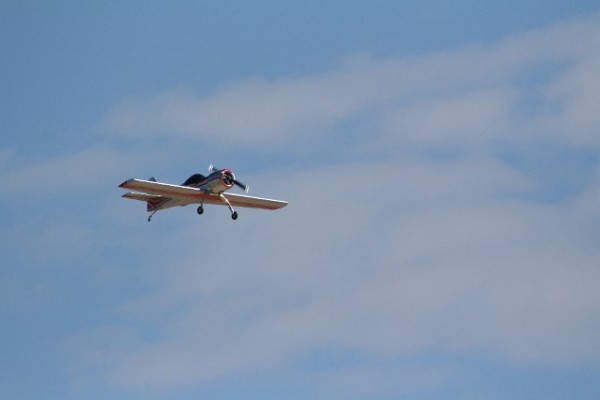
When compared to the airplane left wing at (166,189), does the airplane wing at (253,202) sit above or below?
above

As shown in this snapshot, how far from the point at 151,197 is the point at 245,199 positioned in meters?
5.50

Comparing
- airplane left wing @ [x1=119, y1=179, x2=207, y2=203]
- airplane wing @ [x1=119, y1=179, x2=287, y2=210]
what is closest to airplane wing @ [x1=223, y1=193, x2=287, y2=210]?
airplane wing @ [x1=119, y1=179, x2=287, y2=210]

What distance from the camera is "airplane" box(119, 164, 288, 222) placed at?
226 feet

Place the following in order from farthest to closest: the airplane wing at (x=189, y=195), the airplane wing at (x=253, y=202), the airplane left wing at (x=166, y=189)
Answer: the airplane wing at (x=253, y=202) < the airplane wing at (x=189, y=195) < the airplane left wing at (x=166, y=189)

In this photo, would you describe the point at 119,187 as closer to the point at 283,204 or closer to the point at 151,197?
the point at 151,197

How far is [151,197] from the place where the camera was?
239ft

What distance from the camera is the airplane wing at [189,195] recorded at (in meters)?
68.4

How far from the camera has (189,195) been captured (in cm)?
7069

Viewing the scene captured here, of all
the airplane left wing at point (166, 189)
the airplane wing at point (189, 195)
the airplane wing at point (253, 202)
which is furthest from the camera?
the airplane wing at point (253, 202)

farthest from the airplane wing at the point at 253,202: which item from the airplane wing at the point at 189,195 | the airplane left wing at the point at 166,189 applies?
the airplane left wing at the point at 166,189

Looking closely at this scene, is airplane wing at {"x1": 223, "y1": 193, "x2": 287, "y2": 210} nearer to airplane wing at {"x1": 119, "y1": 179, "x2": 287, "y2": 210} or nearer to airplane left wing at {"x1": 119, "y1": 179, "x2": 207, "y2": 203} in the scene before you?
airplane wing at {"x1": 119, "y1": 179, "x2": 287, "y2": 210}

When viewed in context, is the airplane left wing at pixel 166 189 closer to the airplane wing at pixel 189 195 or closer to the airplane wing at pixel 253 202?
the airplane wing at pixel 189 195

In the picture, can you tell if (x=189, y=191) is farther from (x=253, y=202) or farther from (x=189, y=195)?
(x=253, y=202)

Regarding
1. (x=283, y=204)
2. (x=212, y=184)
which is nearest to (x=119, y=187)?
(x=212, y=184)
